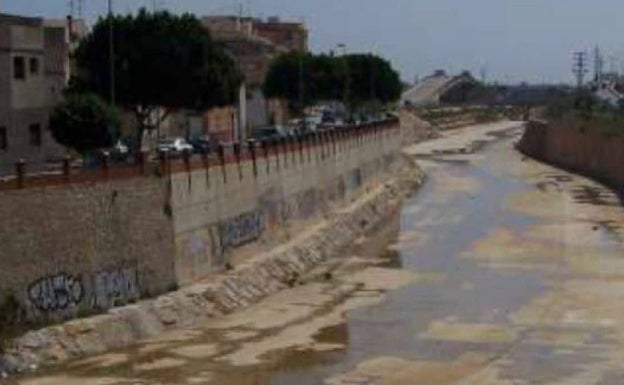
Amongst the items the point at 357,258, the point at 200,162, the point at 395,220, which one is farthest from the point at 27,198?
the point at 395,220

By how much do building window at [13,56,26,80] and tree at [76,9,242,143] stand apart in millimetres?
4946

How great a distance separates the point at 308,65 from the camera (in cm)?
11594

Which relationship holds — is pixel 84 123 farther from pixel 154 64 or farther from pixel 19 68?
pixel 154 64

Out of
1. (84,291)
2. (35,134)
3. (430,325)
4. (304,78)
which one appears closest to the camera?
(84,291)

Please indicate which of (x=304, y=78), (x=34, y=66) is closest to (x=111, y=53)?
(x=34, y=66)

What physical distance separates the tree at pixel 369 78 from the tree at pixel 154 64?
5934 centimetres

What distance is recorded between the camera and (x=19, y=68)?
208 feet

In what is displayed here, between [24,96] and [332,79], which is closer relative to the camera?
[24,96]

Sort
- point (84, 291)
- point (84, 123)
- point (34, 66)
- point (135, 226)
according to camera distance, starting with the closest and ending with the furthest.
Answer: point (84, 291), point (135, 226), point (84, 123), point (34, 66)

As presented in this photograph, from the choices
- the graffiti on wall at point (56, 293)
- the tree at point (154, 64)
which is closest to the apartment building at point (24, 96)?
the tree at point (154, 64)

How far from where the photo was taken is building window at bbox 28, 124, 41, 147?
209 feet

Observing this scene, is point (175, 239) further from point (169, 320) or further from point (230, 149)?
point (230, 149)

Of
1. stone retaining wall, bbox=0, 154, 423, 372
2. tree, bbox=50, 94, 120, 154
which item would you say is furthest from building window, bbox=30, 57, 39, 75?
stone retaining wall, bbox=0, 154, 423, 372

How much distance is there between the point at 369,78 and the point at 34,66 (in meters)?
71.4
